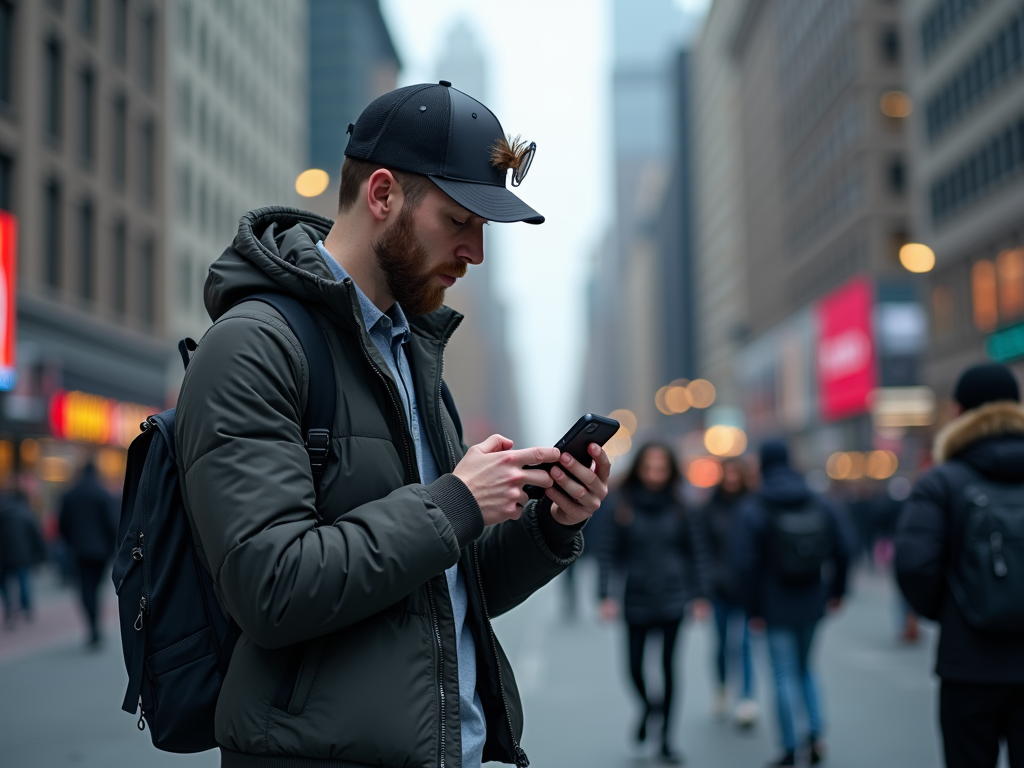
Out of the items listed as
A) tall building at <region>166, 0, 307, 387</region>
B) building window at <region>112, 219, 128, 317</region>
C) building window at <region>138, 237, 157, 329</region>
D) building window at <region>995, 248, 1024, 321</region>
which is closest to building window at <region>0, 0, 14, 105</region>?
building window at <region>112, 219, 128, 317</region>

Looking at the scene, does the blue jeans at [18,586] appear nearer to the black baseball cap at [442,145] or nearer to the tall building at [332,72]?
the black baseball cap at [442,145]

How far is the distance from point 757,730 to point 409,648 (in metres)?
7.57

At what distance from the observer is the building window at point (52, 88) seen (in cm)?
2893

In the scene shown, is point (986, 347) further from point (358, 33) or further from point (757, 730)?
point (358, 33)

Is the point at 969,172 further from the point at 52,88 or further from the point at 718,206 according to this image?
the point at 718,206

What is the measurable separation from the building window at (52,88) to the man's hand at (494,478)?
2999cm

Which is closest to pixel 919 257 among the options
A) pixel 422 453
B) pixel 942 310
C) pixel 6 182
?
pixel 942 310

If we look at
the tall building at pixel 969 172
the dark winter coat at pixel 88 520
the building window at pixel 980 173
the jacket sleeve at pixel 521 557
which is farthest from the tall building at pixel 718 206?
the jacket sleeve at pixel 521 557

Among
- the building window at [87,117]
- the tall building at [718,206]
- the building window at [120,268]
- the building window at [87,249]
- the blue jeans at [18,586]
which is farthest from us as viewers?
the tall building at [718,206]

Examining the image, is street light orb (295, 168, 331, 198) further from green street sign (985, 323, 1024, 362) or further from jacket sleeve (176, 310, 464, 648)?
green street sign (985, 323, 1024, 362)

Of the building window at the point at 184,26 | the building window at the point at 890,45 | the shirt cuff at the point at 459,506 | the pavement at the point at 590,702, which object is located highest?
the building window at the point at 890,45

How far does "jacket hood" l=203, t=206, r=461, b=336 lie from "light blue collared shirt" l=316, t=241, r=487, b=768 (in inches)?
1.9

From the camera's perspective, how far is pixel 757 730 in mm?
9117

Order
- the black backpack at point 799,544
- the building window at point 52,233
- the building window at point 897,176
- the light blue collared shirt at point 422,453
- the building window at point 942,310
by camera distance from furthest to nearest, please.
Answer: the building window at point 897,176 → the building window at point 942,310 → the building window at point 52,233 → the black backpack at point 799,544 → the light blue collared shirt at point 422,453
